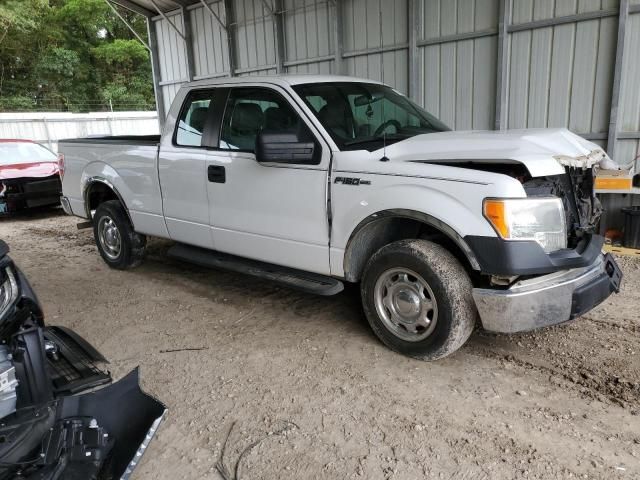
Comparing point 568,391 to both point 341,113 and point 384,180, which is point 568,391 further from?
point 341,113

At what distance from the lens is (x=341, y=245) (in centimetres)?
390

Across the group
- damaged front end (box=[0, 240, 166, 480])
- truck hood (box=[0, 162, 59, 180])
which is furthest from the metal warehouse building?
damaged front end (box=[0, 240, 166, 480])

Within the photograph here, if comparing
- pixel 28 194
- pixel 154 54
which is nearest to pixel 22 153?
pixel 28 194

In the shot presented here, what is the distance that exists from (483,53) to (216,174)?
528cm

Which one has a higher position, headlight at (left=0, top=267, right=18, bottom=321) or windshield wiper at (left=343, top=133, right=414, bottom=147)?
windshield wiper at (left=343, top=133, right=414, bottom=147)

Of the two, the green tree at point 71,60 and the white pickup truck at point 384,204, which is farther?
the green tree at point 71,60

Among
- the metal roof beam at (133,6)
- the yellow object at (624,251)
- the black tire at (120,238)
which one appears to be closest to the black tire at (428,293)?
the black tire at (120,238)

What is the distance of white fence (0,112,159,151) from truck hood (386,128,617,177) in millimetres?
18278

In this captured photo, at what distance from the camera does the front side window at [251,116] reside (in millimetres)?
4285

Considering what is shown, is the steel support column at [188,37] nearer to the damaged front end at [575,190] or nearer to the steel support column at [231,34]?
the steel support column at [231,34]

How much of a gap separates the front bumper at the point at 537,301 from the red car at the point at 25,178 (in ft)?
30.0

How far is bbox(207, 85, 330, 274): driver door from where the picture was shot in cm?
401

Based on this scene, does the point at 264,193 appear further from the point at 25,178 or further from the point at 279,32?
the point at 25,178

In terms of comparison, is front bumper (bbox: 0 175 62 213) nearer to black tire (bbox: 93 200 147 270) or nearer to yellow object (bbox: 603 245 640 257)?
black tire (bbox: 93 200 147 270)
